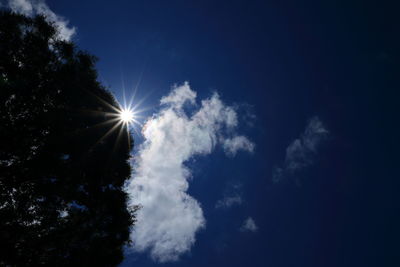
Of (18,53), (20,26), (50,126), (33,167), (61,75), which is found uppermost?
(20,26)

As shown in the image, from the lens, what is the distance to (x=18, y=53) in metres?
10.9

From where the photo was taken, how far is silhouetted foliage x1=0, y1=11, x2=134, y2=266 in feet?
28.9

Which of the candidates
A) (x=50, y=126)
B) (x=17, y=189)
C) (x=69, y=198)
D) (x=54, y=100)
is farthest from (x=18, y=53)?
(x=69, y=198)

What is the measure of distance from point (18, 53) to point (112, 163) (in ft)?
27.5

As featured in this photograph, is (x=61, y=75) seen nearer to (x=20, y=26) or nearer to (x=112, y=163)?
(x=20, y=26)

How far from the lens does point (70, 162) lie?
421 inches

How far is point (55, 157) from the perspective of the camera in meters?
10.1

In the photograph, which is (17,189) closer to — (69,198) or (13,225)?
(13,225)

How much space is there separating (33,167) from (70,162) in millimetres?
1615

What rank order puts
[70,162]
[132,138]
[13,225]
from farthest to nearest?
[132,138] → [70,162] → [13,225]

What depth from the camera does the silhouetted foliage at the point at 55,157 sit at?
880 centimetres

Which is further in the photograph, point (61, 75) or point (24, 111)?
point (61, 75)

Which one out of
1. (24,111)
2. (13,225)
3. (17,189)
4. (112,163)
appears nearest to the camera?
(13,225)

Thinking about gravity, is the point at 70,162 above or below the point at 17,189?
above
